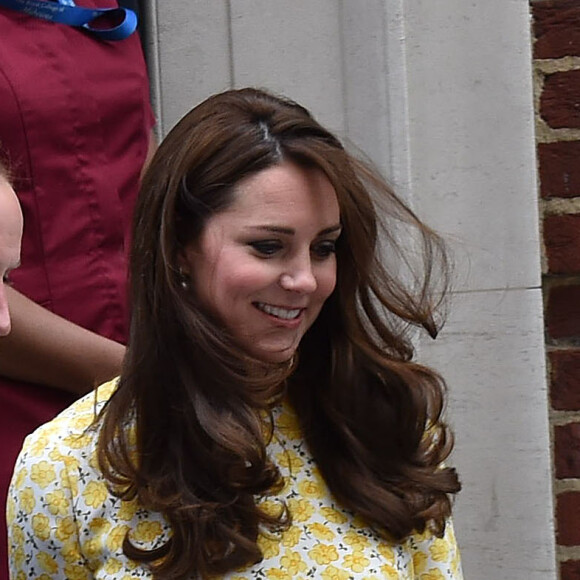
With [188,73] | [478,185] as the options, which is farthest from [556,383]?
[188,73]

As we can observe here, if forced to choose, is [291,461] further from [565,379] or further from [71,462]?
[565,379]

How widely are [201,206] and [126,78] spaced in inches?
14.2

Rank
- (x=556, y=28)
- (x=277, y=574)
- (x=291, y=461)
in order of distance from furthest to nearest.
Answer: (x=556, y=28), (x=291, y=461), (x=277, y=574)

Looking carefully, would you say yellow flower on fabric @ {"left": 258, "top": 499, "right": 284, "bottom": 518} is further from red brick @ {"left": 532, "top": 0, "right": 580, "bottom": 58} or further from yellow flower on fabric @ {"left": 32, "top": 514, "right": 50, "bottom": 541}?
red brick @ {"left": 532, "top": 0, "right": 580, "bottom": 58}

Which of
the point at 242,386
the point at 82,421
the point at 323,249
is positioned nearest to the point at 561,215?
the point at 323,249

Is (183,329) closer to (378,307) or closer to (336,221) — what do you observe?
(336,221)

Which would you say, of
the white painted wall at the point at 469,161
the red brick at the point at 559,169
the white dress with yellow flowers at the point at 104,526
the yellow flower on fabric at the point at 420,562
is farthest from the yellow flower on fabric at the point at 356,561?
the red brick at the point at 559,169

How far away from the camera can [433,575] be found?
189cm

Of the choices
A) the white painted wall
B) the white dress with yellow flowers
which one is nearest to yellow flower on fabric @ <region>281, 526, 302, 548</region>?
the white dress with yellow flowers

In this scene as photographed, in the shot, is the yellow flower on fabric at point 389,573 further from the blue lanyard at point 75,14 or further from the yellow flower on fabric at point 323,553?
the blue lanyard at point 75,14

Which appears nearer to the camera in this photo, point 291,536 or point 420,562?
point 291,536

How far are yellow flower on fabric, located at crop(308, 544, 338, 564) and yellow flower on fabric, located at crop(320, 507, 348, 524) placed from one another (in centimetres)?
4

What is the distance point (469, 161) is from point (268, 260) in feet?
2.34

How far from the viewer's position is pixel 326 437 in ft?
6.17
